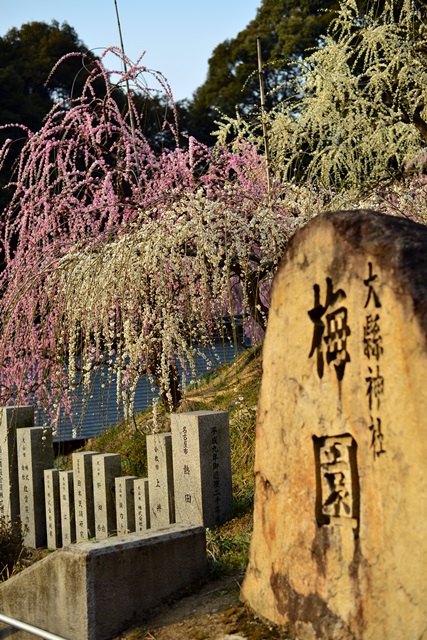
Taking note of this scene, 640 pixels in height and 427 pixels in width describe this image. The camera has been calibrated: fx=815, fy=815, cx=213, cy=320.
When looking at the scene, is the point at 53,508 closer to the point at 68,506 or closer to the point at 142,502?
the point at 68,506

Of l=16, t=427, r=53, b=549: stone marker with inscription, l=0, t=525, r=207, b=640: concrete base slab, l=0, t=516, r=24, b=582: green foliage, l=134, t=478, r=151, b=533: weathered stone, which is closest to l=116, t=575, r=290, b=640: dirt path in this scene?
l=0, t=525, r=207, b=640: concrete base slab

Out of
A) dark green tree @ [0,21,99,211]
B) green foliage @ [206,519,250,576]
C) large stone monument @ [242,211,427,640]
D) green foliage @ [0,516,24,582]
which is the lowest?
green foliage @ [0,516,24,582]

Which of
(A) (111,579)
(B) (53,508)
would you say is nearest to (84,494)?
(B) (53,508)

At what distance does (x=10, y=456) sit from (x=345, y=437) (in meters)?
4.63

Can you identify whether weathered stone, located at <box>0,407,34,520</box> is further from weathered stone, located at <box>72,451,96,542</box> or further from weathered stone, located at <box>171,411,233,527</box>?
weathered stone, located at <box>171,411,233,527</box>

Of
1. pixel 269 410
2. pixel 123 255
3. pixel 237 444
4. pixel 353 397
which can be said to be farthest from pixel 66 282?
pixel 353 397

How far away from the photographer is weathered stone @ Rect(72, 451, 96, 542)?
5855mm

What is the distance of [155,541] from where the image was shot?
390 cm

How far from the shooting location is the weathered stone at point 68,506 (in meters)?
6.05

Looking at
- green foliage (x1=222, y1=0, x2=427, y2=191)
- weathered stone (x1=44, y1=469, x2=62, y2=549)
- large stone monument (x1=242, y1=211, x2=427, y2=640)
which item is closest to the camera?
large stone monument (x1=242, y1=211, x2=427, y2=640)

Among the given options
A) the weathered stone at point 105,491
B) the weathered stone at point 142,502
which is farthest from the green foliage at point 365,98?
the weathered stone at point 142,502

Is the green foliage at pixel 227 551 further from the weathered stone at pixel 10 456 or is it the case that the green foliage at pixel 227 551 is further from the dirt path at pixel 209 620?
the weathered stone at pixel 10 456

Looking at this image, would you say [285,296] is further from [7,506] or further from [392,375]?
[7,506]

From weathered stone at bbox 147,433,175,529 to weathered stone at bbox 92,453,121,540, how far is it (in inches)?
19.0
